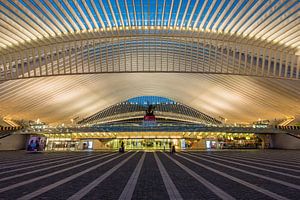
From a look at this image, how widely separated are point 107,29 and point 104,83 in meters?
18.0

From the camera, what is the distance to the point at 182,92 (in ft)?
163

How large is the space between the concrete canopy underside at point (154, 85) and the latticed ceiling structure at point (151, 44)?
19 centimetres

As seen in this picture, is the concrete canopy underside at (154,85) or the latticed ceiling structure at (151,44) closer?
the latticed ceiling structure at (151,44)

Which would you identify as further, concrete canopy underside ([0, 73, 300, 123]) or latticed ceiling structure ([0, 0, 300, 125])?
concrete canopy underside ([0, 73, 300, 123])

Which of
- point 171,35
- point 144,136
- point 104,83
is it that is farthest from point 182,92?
point 171,35

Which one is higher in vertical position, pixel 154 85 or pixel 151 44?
pixel 154 85

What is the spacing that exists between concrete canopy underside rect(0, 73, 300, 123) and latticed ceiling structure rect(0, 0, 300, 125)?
19 cm

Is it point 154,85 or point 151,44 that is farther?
point 154,85

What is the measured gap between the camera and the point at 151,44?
97.4 feet

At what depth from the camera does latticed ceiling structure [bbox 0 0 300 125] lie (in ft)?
61.6

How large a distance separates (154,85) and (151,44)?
2052 centimetres

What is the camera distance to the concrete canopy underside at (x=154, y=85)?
32.2m

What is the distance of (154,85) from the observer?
49844 mm

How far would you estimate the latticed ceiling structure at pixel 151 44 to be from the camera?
18.8 meters
